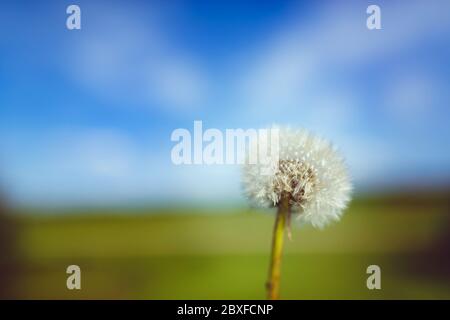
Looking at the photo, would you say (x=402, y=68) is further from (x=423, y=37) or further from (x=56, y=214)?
(x=56, y=214)

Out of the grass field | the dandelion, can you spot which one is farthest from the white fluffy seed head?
the grass field

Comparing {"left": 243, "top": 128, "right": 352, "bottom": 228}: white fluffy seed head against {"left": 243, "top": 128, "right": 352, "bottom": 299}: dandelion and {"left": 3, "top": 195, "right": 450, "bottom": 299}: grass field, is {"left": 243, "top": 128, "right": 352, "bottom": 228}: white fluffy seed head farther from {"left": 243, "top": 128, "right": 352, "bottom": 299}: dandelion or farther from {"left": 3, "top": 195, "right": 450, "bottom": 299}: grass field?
{"left": 3, "top": 195, "right": 450, "bottom": 299}: grass field

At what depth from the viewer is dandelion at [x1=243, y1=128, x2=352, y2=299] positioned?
1104 millimetres

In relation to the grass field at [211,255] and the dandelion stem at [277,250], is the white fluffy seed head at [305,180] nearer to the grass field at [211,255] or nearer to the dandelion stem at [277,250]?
the dandelion stem at [277,250]

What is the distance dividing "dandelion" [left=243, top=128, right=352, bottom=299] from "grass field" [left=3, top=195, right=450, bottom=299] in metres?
0.09

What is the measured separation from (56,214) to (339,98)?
81 centimetres

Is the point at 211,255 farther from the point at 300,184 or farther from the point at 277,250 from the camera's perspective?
the point at 300,184

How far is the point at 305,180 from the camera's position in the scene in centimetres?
110

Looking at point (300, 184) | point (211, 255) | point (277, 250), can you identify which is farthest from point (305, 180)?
point (211, 255)

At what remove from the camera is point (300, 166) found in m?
1.11

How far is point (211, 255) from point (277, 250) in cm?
20

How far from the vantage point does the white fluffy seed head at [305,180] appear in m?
1.10

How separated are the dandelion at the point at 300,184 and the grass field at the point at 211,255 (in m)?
0.09
